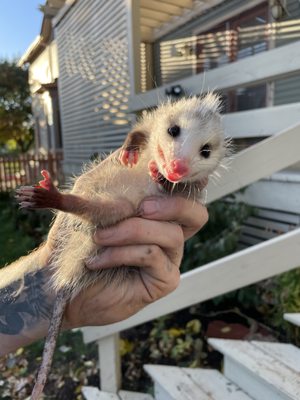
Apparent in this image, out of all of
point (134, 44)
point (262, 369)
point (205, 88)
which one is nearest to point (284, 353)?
point (262, 369)

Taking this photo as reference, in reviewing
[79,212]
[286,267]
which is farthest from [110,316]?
[286,267]

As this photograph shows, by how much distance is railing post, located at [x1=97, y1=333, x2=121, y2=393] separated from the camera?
2383 millimetres

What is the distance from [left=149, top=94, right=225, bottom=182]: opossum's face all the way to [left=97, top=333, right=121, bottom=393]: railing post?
173 cm

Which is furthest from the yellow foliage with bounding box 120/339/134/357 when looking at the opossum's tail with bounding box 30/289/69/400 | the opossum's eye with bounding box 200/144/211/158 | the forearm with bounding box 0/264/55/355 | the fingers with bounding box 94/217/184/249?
the opossum's eye with bounding box 200/144/211/158

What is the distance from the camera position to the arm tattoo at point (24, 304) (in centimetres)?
128

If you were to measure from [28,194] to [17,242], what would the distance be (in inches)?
180

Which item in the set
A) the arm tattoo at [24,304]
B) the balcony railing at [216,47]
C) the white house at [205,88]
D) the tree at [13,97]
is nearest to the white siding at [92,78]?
the white house at [205,88]

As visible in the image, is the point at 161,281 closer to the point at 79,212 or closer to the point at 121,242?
the point at 121,242

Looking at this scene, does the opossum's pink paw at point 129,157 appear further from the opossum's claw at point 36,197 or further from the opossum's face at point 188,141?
the opossum's claw at point 36,197

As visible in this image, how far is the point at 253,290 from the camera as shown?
310 centimetres

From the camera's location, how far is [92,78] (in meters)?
6.41

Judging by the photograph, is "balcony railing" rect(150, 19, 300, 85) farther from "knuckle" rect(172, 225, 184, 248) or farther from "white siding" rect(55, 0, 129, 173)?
"knuckle" rect(172, 225, 184, 248)

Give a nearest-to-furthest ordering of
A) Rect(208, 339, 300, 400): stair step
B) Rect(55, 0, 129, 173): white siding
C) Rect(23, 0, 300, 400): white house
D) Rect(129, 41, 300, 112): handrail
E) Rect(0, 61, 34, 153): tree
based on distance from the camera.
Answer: Rect(208, 339, 300, 400): stair step
Rect(23, 0, 300, 400): white house
Rect(129, 41, 300, 112): handrail
Rect(0, 61, 34, 153): tree
Rect(55, 0, 129, 173): white siding

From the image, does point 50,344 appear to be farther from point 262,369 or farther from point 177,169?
point 262,369
